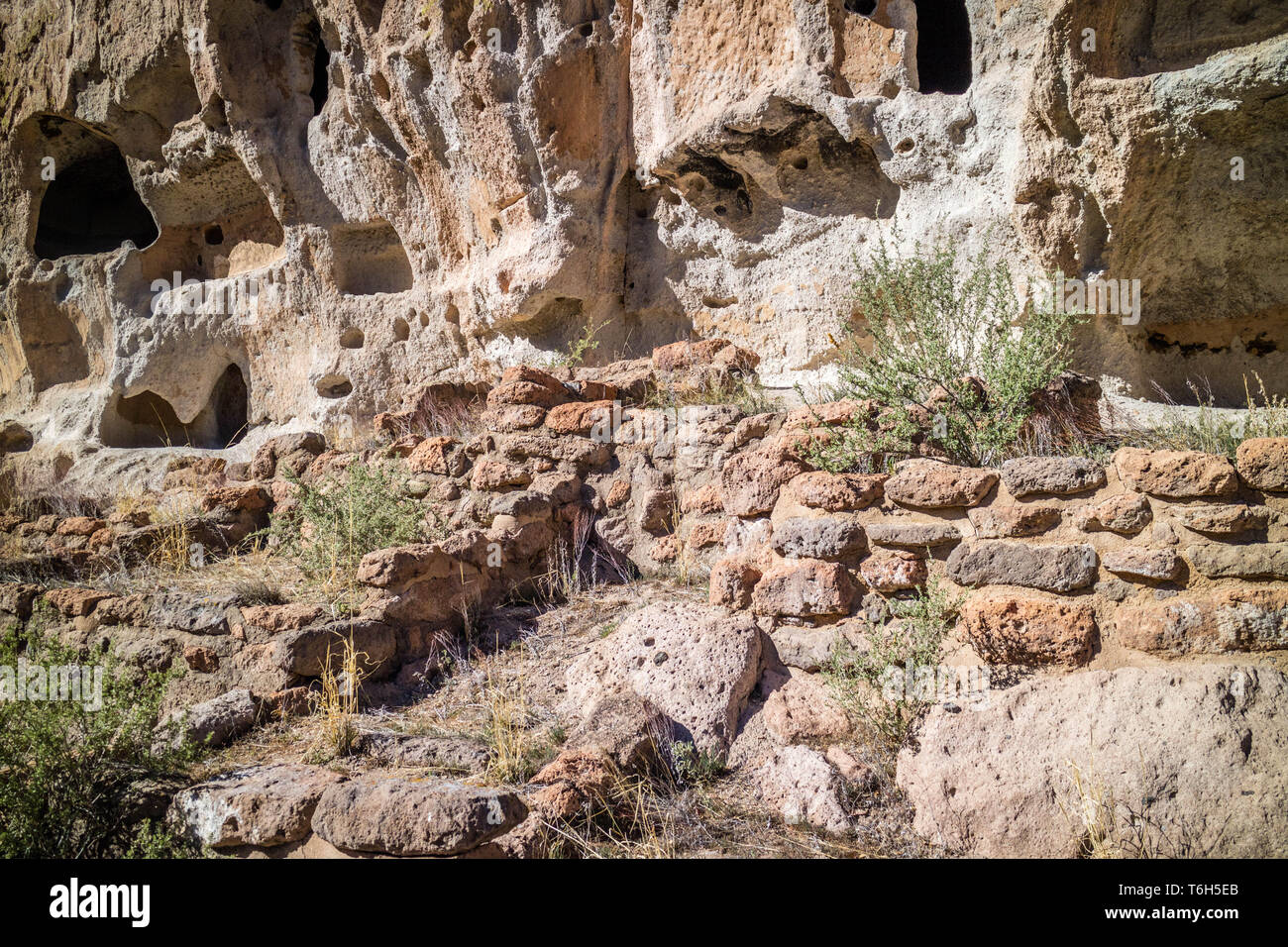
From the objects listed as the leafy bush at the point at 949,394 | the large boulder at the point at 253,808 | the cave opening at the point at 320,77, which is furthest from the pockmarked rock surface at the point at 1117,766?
the cave opening at the point at 320,77

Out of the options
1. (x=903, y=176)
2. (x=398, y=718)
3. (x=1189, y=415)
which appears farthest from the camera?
(x=903, y=176)

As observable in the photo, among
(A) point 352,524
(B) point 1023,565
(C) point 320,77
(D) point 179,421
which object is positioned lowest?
(B) point 1023,565

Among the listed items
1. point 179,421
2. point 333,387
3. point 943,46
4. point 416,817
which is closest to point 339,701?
point 416,817

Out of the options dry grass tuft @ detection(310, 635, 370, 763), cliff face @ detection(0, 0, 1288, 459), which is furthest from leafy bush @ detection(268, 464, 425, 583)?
cliff face @ detection(0, 0, 1288, 459)

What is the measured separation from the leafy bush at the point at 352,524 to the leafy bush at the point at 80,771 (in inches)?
51.9

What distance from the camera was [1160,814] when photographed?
2.35 meters

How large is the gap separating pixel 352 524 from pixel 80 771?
6.17ft

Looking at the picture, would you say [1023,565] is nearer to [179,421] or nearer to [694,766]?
[694,766]

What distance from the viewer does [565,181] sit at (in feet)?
22.9

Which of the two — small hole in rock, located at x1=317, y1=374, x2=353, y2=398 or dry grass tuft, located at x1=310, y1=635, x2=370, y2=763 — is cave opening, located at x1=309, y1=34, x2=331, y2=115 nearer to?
small hole in rock, located at x1=317, y1=374, x2=353, y2=398

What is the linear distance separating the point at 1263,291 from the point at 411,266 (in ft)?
21.9

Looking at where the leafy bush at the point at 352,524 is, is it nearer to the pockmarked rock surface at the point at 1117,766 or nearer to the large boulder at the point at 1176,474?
the pockmarked rock surface at the point at 1117,766

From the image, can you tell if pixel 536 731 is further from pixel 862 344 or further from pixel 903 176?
pixel 903 176
